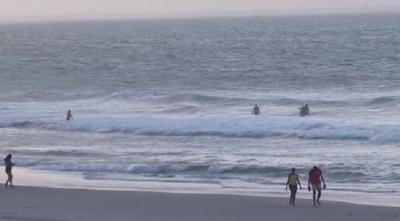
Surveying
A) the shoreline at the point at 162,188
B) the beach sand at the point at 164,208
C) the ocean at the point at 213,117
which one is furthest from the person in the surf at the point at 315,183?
the ocean at the point at 213,117

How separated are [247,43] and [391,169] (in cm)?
8573

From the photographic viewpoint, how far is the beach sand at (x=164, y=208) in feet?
75.4

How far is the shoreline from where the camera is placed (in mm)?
25484

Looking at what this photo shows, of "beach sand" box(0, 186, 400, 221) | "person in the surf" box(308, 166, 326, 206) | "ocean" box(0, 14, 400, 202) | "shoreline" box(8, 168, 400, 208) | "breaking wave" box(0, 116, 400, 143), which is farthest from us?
"breaking wave" box(0, 116, 400, 143)

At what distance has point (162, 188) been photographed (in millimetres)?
28000

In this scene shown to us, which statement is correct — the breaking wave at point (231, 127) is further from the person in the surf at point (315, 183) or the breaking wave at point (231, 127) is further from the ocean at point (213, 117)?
the person in the surf at point (315, 183)

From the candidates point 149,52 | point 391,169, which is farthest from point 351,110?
point 149,52

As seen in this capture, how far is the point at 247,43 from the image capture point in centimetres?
11506

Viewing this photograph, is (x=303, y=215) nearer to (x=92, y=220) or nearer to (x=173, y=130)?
(x=92, y=220)

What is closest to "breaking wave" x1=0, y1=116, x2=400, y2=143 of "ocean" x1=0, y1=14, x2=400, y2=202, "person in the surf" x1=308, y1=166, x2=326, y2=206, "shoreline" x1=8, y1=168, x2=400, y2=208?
"ocean" x1=0, y1=14, x2=400, y2=202

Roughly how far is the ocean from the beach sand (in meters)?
2.78

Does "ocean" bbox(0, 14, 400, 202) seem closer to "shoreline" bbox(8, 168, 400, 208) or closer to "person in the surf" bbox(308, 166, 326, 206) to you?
"shoreline" bbox(8, 168, 400, 208)

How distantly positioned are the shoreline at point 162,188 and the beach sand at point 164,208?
0.71 metres

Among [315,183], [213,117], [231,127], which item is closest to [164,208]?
[315,183]
